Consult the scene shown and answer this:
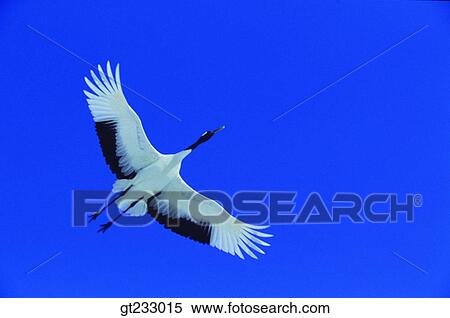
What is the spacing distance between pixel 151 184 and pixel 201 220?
1.91 ft

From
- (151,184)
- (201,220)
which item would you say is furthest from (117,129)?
(201,220)

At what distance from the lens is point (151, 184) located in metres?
6.81

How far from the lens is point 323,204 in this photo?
21.8 ft

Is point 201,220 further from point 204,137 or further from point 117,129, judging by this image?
point 117,129

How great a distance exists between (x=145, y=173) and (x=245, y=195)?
3.05 feet

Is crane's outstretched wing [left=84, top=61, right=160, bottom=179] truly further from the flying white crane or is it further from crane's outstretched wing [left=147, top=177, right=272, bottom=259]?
crane's outstretched wing [left=147, top=177, right=272, bottom=259]

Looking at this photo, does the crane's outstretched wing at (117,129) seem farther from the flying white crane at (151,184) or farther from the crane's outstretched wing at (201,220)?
the crane's outstretched wing at (201,220)

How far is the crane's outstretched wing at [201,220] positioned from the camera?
677cm

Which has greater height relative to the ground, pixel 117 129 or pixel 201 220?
pixel 117 129

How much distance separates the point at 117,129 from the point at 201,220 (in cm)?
120

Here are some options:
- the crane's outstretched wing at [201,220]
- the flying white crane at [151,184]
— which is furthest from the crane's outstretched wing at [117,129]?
the crane's outstretched wing at [201,220]

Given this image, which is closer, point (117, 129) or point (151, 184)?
point (117, 129)
